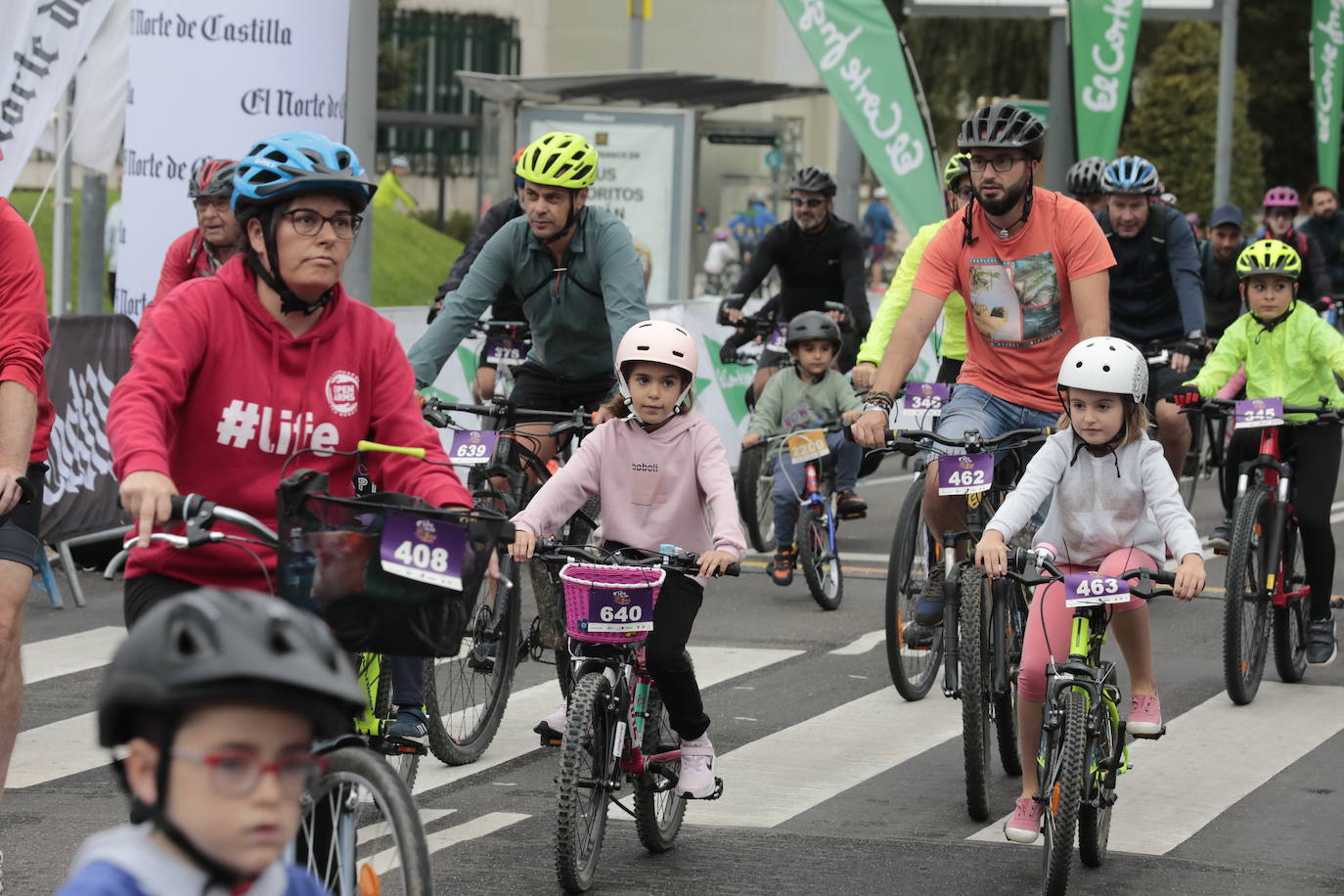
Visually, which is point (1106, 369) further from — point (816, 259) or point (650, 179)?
point (650, 179)

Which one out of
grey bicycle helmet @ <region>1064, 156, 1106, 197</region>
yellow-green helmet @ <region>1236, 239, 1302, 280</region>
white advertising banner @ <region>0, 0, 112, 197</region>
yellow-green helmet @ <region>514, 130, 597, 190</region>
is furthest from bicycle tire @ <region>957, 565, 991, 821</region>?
white advertising banner @ <region>0, 0, 112, 197</region>

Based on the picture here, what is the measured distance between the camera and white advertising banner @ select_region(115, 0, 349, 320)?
1209 centimetres

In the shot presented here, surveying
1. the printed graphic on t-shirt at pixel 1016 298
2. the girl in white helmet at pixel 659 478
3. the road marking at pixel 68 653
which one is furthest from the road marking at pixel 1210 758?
the road marking at pixel 68 653

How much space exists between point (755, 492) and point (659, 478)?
633 cm

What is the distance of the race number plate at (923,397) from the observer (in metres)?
8.92

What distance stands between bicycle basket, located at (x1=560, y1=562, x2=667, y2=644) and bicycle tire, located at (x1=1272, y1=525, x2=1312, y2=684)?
170 inches

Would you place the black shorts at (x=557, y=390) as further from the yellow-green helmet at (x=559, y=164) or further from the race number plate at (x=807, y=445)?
the race number plate at (x=807, y=445)

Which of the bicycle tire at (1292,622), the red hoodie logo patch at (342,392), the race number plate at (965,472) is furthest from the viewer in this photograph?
the bicycle tire at (1292,622)

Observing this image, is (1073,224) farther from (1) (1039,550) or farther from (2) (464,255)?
(2) (464,255)

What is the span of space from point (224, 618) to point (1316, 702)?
719cm

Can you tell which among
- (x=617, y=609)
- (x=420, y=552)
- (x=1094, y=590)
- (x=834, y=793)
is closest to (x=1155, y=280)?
(x=834, y=793)

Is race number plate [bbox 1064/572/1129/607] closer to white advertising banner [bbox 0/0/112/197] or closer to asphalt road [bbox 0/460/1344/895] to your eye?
asphalt road [bbox 0/460/1344/895]

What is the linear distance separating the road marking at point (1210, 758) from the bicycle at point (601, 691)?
1.30 meters

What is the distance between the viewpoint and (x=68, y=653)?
31.4 feet
